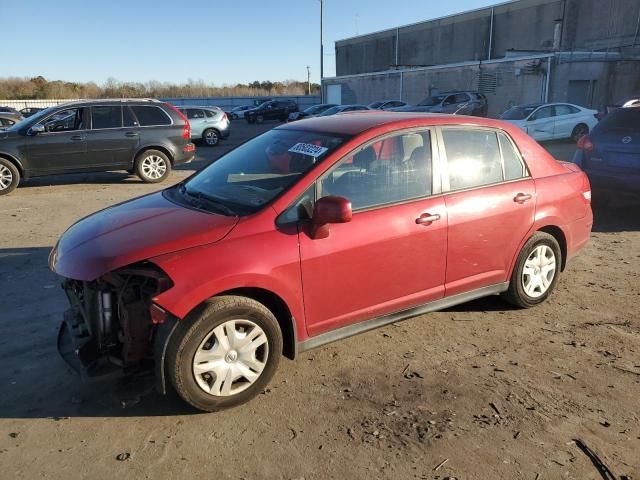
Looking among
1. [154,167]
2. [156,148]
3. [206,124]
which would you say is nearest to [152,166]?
[154,167]

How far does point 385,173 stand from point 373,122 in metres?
0.43

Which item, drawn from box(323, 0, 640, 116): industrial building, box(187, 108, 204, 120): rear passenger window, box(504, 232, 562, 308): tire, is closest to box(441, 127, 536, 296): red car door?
box(504, 232, 562, 308): tire

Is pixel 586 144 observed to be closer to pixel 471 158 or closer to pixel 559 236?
pixel 559 236

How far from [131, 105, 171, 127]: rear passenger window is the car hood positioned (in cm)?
835

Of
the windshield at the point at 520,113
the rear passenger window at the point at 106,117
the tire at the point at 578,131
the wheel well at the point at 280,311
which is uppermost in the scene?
the rear passenger window at the point at 106,117

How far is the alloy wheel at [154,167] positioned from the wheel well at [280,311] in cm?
907

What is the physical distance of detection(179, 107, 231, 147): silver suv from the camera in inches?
803

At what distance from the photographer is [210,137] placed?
68.1ft

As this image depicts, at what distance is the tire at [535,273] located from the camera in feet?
14.3

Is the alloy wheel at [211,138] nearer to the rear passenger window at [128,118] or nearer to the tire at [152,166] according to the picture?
the tire at [152,166]

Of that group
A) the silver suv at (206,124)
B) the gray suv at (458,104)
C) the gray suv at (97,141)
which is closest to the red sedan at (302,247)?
the gray suv at (97,141)

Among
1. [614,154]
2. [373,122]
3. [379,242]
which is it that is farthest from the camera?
[614,154]

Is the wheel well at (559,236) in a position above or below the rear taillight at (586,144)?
below

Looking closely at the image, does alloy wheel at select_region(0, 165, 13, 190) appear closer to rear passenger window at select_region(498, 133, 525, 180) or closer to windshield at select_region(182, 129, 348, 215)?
windshield at select_region(182, 129, 348, 215)
